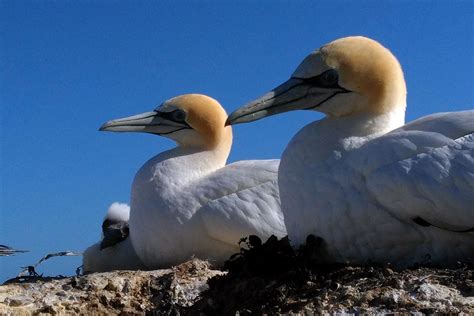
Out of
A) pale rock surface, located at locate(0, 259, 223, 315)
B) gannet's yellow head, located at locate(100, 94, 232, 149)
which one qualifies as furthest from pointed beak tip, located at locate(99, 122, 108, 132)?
pale rock surface, located at locate(0, 259, 223, 315)

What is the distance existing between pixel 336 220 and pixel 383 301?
1.07 m

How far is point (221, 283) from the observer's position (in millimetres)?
6246

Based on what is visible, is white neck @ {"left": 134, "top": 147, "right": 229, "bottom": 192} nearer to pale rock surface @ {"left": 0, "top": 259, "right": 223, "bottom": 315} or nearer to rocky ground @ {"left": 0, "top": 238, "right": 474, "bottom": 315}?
rocky ground @ {"left": 0, "top": 238, "right": 474, "bottom": 315}

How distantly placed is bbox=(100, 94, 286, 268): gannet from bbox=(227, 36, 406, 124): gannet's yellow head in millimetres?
1755

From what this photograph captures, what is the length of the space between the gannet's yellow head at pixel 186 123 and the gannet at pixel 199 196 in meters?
0.01

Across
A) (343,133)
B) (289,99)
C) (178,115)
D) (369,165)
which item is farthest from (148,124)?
(369,165)

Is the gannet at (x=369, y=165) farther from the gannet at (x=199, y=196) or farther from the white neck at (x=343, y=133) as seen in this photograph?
the gannet at (x=199, y=196)

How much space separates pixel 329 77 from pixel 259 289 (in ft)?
5.67

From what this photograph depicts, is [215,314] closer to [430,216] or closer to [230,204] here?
[430,216]

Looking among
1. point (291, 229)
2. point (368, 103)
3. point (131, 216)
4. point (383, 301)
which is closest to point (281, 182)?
point (291, 229)

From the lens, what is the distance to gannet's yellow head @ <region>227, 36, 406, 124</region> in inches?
255

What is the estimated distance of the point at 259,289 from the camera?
5.78m

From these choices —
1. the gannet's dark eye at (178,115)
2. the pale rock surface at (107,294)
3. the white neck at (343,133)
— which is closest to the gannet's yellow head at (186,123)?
the gannet's dark eye at (178,115)

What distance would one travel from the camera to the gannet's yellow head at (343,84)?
21.2ft
